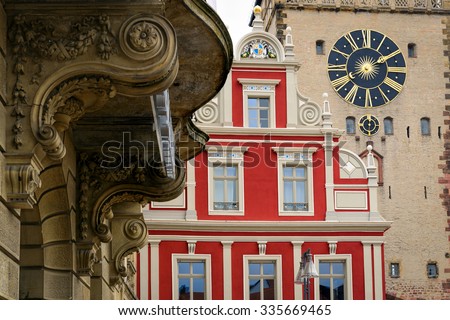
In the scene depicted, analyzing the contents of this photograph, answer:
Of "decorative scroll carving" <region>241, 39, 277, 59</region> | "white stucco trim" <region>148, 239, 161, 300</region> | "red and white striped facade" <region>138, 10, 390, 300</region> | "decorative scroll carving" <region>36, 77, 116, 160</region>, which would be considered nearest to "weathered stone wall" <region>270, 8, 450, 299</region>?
"red and white striped facade" <region>138, 10, 390, 300</region>

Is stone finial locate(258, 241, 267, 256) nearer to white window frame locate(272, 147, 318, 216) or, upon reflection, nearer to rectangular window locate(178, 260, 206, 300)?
white window frame locate(272, 147, 318, 216)

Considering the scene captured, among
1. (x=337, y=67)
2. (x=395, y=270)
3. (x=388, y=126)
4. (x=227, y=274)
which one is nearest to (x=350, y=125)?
(x=388, y=126)

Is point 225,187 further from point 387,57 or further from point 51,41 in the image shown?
point 51,41

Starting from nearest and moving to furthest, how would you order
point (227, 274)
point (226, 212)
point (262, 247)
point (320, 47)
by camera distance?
point (227, 274), point (262, 247), point (226, 212), point (320, 47)

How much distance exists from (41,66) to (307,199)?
987 inches

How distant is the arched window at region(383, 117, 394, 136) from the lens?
1900 inches

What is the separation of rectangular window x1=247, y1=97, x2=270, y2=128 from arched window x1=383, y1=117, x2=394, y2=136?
1725 centimetres

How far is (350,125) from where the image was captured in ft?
159

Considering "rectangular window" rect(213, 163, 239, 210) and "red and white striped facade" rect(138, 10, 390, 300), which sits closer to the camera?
"red and white striped facade" rect(138, 10, 390, 300)

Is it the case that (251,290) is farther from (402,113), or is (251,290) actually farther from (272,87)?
(402,113)

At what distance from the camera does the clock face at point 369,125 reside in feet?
158

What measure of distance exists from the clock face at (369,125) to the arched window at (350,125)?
0.30 metres

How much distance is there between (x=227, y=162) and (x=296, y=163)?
190 cm

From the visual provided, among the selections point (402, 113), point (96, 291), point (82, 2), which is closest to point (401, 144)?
point (402, 113)
